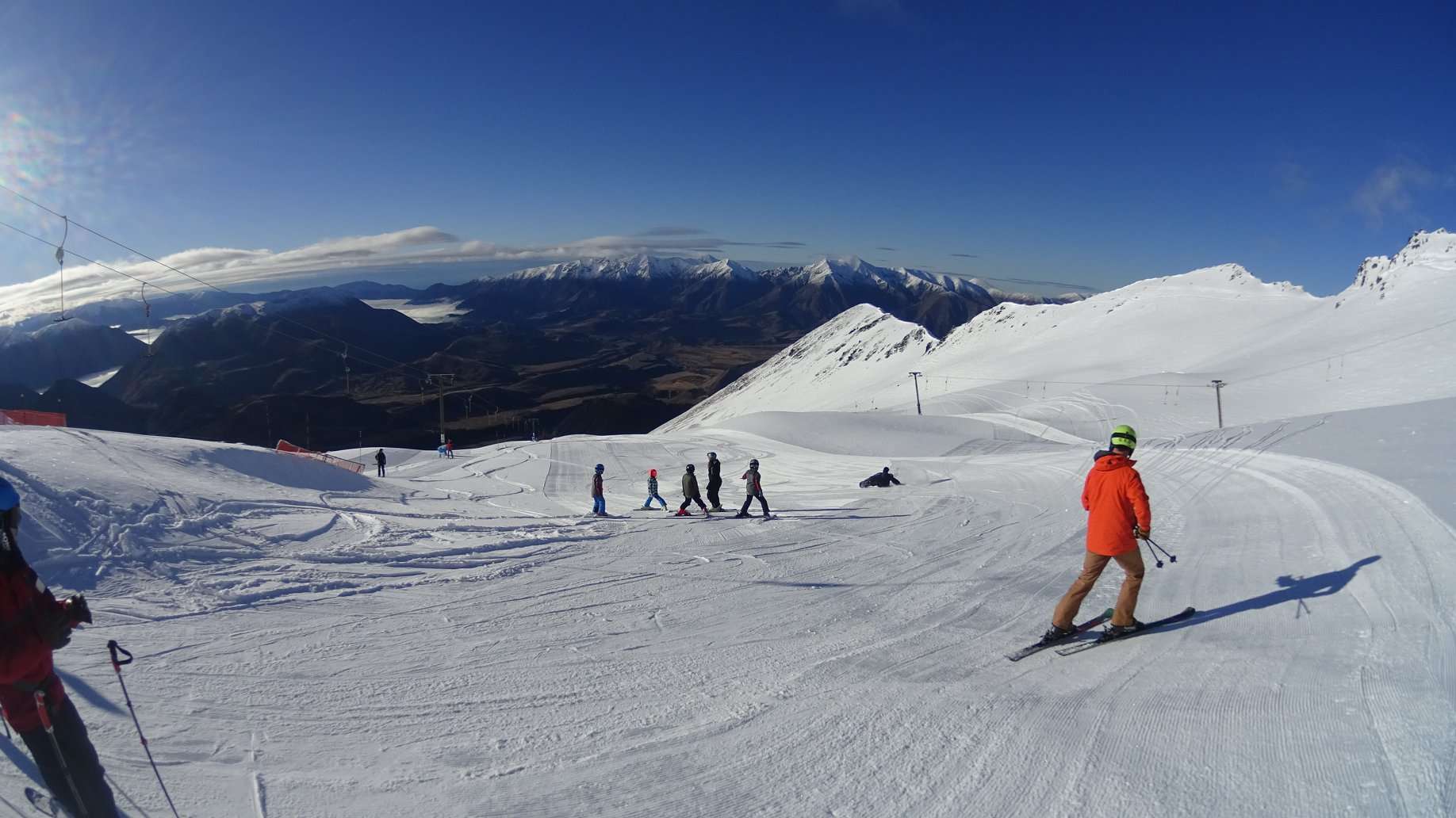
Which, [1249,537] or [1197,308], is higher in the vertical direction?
[1197,308]

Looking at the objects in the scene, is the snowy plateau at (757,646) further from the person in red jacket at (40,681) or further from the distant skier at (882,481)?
the distant skier at (882,481)

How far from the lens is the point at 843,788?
4.29 m

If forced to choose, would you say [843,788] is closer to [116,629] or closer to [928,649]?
[928,649]

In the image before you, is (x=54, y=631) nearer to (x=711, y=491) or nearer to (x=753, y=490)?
(x=753, y=490)

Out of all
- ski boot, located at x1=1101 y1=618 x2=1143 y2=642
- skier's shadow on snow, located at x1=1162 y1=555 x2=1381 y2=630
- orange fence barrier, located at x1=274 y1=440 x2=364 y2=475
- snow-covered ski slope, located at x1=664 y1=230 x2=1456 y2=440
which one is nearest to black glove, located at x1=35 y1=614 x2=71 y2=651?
ski boot, located at x1=1101 y1=618 x2=1143 y2=642

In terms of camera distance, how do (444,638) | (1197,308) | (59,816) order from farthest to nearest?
(1197,308) → (444,638) → (59,816)

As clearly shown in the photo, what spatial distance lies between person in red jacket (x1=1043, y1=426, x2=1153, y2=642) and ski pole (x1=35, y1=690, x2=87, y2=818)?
6.86 m

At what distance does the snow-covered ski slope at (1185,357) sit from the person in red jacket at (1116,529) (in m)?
32.8

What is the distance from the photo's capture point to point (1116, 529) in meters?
6.02

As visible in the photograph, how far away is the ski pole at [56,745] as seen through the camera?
11.4ft

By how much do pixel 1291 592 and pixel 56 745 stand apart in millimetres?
9986

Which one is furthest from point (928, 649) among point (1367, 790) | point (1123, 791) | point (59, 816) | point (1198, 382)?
point (1198, 382)

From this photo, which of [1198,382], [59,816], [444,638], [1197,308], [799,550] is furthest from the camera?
[1197,308]

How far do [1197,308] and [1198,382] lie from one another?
166ft
